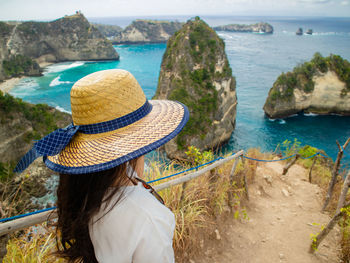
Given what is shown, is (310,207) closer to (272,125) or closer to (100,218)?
(100,218)

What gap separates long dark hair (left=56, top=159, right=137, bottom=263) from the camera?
106 cm

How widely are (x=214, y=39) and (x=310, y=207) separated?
31127 millimetres

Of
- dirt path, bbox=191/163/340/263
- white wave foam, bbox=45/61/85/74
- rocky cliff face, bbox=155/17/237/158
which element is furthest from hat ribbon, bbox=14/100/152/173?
white wave foam, bbox=45/61/85/74

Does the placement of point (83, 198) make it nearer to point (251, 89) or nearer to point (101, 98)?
point (101, 98)

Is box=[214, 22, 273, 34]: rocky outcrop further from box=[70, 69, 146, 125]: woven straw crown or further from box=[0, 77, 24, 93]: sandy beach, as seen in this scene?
box=[70, 69, 146, 125]: woven straw crown

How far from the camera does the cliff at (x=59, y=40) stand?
63.4 m

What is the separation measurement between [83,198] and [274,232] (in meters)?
3.60

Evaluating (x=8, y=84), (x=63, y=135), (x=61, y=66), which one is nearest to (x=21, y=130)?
(x=63, y=135)

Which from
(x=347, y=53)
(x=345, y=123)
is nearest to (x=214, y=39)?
(x=345, y=123)

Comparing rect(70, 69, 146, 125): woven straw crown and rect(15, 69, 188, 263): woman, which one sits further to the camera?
rect(70, 69, 146, 125): woven straw crown

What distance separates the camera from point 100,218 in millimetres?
1013

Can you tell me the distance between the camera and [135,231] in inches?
37.3

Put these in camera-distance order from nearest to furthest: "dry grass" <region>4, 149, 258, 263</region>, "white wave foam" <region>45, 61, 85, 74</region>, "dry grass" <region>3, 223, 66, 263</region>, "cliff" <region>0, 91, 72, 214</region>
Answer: "dry grass" <region>3, 223, 66, 263</region> → "dry grass" <region>4, 149, 258, 263</region> → "cliff" <region>0, 91, 72, 214</region> → "white wave foam" <region>45, 61, 85, 74</region>

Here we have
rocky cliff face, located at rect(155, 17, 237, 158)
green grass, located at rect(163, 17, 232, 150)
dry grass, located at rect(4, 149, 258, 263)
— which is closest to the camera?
dry grass, located at rect(4, 149, 258, 263)
